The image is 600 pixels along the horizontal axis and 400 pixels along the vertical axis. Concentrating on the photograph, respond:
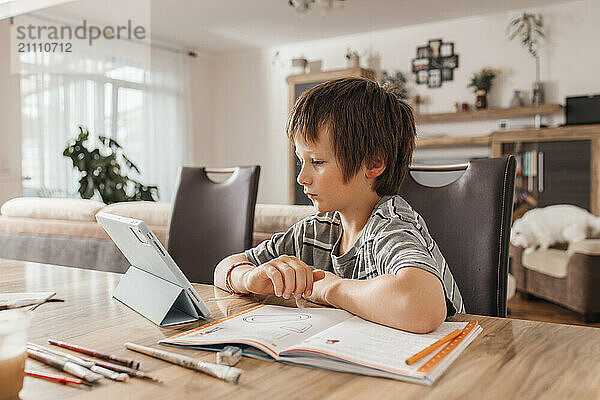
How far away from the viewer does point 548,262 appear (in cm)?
374

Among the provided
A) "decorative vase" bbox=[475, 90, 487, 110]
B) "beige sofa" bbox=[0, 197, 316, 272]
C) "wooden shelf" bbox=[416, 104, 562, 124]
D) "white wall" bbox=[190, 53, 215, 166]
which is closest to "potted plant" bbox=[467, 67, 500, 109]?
"decorative vase" bbox=[475, 90, 487, 110]

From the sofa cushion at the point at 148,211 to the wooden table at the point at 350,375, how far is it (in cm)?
152

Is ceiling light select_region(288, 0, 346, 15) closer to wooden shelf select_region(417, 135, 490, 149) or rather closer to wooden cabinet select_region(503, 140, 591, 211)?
wooden shelf select_region(417, 135, 490, 149)

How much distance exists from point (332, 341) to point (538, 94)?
5582 mm

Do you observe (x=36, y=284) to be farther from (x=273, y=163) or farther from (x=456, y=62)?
(x=273, y=163)

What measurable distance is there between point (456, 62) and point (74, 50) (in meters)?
4.03

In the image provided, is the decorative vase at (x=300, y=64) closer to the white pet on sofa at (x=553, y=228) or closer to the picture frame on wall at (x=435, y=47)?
the picture frame on wall at (x=435, y=47)

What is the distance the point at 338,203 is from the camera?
1.12 m

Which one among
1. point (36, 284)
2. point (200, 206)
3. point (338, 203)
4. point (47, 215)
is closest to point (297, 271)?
point (338, 203)

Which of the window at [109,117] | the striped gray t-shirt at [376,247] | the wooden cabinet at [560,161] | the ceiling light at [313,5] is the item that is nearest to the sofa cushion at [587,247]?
the wooden cabinet at [560,161]

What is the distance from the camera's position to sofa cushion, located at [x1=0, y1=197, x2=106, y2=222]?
2.68m

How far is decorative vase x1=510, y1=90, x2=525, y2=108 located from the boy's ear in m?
5.14

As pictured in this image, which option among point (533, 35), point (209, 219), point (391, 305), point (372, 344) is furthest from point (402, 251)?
point (533, 35)

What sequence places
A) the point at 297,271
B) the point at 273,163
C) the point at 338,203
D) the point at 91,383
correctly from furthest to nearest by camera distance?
1. the point at 273,163
2. the point at 338,203
3. the point at 297,271
4. the point at 91,383
